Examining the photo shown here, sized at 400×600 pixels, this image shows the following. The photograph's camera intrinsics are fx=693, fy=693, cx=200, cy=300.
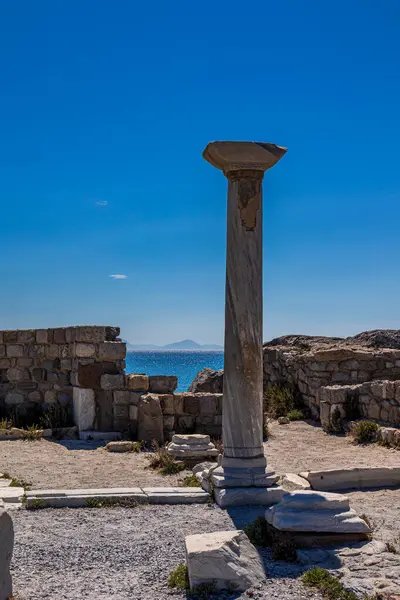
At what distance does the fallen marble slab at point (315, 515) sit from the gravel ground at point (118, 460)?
307cm

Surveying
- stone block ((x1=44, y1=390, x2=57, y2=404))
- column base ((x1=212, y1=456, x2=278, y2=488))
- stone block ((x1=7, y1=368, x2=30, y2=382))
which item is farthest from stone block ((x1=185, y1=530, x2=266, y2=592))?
stone block ((x1=7, y1=368, x2=30, y2=382))

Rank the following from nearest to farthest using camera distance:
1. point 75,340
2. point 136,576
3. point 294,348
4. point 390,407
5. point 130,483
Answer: point 136,576 → point 130,483 → point 390,407 → point 75,340 → point 294,348

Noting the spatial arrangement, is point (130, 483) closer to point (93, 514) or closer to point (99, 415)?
point (93, 514)

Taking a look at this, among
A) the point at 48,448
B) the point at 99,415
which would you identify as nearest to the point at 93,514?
the point at 48,448

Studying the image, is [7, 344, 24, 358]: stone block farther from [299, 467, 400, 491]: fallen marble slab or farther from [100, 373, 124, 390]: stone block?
[299, 467, 400, 491]: fallen marble slab

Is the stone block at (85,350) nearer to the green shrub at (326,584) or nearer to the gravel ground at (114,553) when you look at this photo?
the gravel ground at (114,553)

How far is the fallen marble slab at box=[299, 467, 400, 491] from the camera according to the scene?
8.23 m

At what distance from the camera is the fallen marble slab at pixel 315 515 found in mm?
5789

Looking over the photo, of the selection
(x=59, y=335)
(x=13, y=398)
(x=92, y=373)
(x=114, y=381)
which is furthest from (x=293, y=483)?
(x=13, y=398)

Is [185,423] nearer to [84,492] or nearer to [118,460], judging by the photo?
[118,460]

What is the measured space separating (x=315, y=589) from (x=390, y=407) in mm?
7770

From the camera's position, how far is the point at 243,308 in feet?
25.7

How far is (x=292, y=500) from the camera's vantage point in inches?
237

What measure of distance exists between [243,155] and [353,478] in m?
4.05
